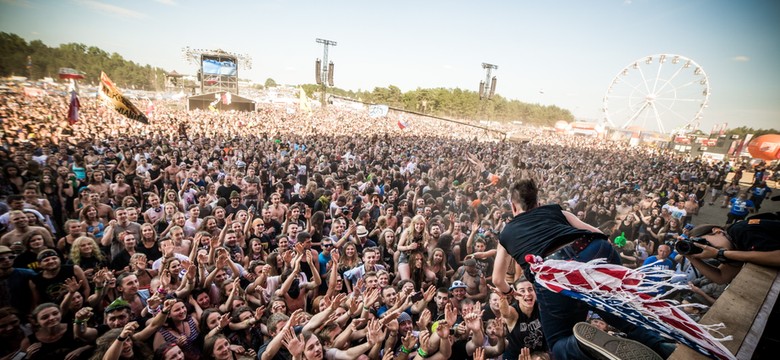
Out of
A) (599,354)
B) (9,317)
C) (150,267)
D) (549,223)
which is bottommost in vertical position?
(150,267)

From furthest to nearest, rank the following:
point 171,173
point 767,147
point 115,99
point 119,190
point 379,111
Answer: point 767,147 < point 379,111 < point 115,99 < point 171,173 < point 119,190

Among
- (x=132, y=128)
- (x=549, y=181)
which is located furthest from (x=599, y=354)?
(x=132, y=128)

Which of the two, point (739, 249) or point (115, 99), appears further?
point (115, 99)

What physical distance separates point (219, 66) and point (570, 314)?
44721 mm

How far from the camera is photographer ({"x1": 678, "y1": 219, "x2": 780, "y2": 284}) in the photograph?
5.94 feet

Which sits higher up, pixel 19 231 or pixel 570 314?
pixel 570 314

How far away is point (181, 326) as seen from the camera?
2809 millimetres

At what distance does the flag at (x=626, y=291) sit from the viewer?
4.47 feet

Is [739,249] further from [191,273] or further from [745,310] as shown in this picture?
[191,273]

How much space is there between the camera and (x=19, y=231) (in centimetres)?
371

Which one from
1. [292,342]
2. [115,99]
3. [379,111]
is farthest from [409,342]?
[379,111]

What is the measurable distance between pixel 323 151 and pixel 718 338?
12731 millimetres

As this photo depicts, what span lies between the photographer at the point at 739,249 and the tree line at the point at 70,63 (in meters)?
17.4

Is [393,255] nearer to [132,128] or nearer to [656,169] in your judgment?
[132,128]
